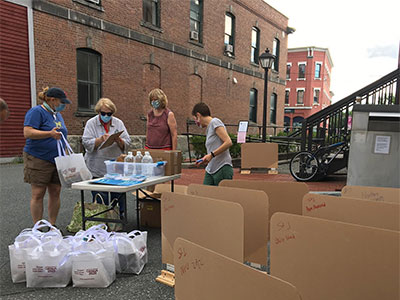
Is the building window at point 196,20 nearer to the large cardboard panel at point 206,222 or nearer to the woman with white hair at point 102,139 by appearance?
the woman with white hair at point 102,139

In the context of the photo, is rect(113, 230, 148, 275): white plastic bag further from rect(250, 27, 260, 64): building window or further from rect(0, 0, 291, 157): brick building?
rect(250, 27, 260, 64): building window

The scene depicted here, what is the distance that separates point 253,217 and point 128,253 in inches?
51.5

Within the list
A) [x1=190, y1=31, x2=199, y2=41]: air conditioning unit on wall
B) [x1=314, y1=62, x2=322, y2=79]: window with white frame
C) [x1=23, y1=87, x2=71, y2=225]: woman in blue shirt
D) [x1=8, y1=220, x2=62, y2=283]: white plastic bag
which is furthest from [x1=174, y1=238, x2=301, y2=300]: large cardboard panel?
[x1=314, y1=62, x2=322, y2=79]: window with white frame

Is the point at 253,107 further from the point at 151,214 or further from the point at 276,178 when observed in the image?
the point at 151,214

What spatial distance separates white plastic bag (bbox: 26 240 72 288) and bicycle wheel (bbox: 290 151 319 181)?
20.0 ft

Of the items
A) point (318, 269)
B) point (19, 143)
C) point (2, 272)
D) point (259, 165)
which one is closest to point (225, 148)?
point (318, 269)

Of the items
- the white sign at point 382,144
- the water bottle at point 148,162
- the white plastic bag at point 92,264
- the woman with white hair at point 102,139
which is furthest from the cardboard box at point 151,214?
the white sign at point 382,144

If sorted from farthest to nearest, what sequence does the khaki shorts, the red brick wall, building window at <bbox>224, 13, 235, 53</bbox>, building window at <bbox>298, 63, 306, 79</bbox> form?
1. building window at <bbox>298, 63, 306, 79</bbox>
2. building window at <bbox>224, 13, 235, 53</bbox>
3. the red brick wall
4. the khaki shorts

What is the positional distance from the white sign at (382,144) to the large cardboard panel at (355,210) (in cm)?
267

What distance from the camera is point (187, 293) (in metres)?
1.27

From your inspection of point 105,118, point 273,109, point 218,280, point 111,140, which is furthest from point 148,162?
point 273,109

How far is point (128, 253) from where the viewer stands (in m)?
2.75

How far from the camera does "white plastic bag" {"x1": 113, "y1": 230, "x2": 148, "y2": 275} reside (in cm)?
273

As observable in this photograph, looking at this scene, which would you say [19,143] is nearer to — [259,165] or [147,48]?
[147,48]
